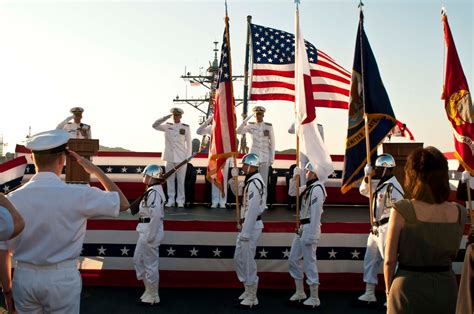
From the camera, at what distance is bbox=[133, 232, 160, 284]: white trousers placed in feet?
21.5

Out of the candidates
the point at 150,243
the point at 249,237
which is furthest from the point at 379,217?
the point at 150,243

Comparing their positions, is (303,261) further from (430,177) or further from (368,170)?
(430,177)

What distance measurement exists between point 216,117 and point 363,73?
92.0 inches

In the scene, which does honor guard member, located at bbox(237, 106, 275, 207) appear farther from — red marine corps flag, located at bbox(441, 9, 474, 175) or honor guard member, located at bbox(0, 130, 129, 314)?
honor guard member, located at bbox(0, 130, 129, 314)

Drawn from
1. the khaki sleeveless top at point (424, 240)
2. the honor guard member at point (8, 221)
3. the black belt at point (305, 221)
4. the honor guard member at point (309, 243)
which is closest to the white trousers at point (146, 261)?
the honor guard member at point (309, 243)

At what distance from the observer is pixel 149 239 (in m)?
6.58

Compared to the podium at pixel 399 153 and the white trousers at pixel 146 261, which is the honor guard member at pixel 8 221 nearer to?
the white trousers at pixel 146 261

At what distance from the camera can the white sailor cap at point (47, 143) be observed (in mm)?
2896

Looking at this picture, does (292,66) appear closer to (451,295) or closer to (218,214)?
(218,214)

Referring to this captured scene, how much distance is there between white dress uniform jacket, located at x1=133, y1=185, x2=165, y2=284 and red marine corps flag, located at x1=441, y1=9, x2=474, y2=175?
4337mm

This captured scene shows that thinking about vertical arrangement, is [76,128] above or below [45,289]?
above

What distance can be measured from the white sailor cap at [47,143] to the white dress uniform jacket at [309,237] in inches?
169

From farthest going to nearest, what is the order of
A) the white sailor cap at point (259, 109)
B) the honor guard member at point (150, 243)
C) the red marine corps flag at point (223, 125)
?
the white sailor cap at point (259, 109)
the red marine corps flag at point (223, 125)
the honor guard member at point (150, 243)

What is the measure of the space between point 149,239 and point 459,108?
4.75 m
